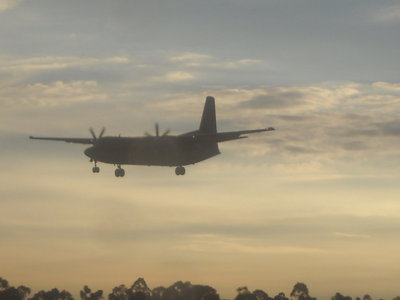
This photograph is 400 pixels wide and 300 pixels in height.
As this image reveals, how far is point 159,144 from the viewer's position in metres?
143

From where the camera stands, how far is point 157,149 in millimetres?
142250

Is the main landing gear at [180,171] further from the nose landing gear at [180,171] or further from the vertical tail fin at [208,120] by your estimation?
the vertical tail fin at [208,120]

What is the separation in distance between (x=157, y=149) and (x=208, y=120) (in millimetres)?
26411

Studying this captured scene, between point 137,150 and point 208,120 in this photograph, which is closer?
point 137,150

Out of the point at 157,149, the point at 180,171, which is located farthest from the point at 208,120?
the point at 157,149

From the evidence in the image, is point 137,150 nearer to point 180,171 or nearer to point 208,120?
point 180,171

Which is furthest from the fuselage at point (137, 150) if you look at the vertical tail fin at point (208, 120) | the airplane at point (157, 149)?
the vertical tail fin at point (208, 120)

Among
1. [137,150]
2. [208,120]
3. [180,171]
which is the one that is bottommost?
[180,171]

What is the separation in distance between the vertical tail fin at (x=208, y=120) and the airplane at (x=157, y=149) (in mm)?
15006

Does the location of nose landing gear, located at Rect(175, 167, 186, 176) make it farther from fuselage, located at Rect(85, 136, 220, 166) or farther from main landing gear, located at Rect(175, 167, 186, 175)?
fuselage, located at Rect(85, 136, 220, 166)

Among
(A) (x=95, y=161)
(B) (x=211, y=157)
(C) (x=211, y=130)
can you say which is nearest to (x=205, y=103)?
(C) (x=211, y=130)

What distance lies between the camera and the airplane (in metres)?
142

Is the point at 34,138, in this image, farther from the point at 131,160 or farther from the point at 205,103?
the point at 205,103

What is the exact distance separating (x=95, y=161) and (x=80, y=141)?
13428 mm
